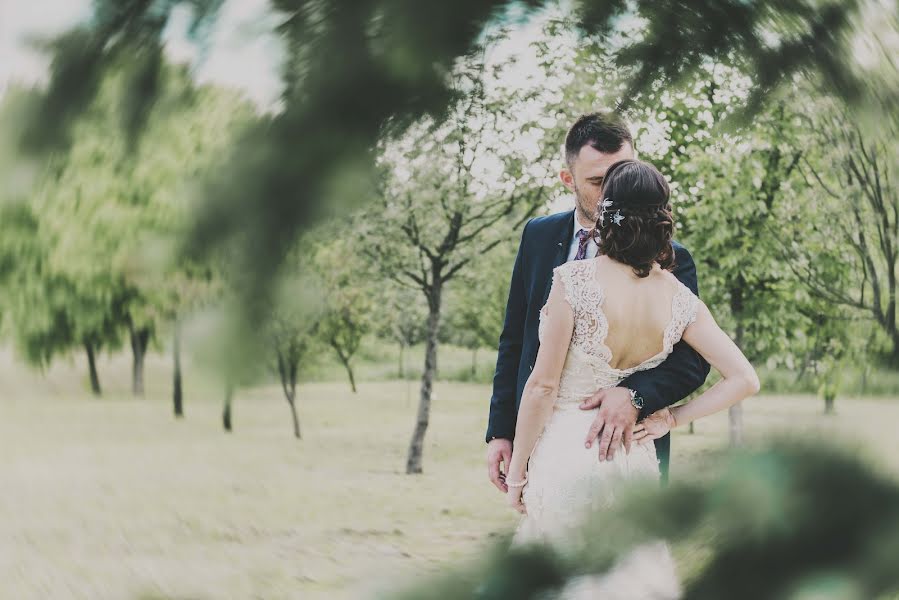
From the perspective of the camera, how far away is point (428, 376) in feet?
47.8

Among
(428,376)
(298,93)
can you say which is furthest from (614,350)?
(428,376)

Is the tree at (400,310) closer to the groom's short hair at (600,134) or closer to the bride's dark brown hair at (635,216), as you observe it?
the groom's short hair at (600,134)

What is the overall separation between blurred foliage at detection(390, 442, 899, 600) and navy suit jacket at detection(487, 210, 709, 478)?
1912mm

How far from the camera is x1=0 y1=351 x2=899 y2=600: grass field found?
972 millimetres

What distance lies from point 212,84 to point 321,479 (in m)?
14.4

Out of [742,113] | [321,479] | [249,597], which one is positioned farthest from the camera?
[321,479]

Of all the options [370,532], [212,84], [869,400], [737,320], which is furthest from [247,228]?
[737,320]

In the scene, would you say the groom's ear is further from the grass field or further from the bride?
the grass field

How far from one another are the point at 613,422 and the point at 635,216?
68cm

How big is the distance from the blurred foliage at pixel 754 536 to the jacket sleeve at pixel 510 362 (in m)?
2.34

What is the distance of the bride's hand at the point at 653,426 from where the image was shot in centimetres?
263

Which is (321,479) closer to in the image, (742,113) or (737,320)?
(737,320)

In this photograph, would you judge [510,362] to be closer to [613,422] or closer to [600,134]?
[613,422]

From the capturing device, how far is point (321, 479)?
49.1ft
